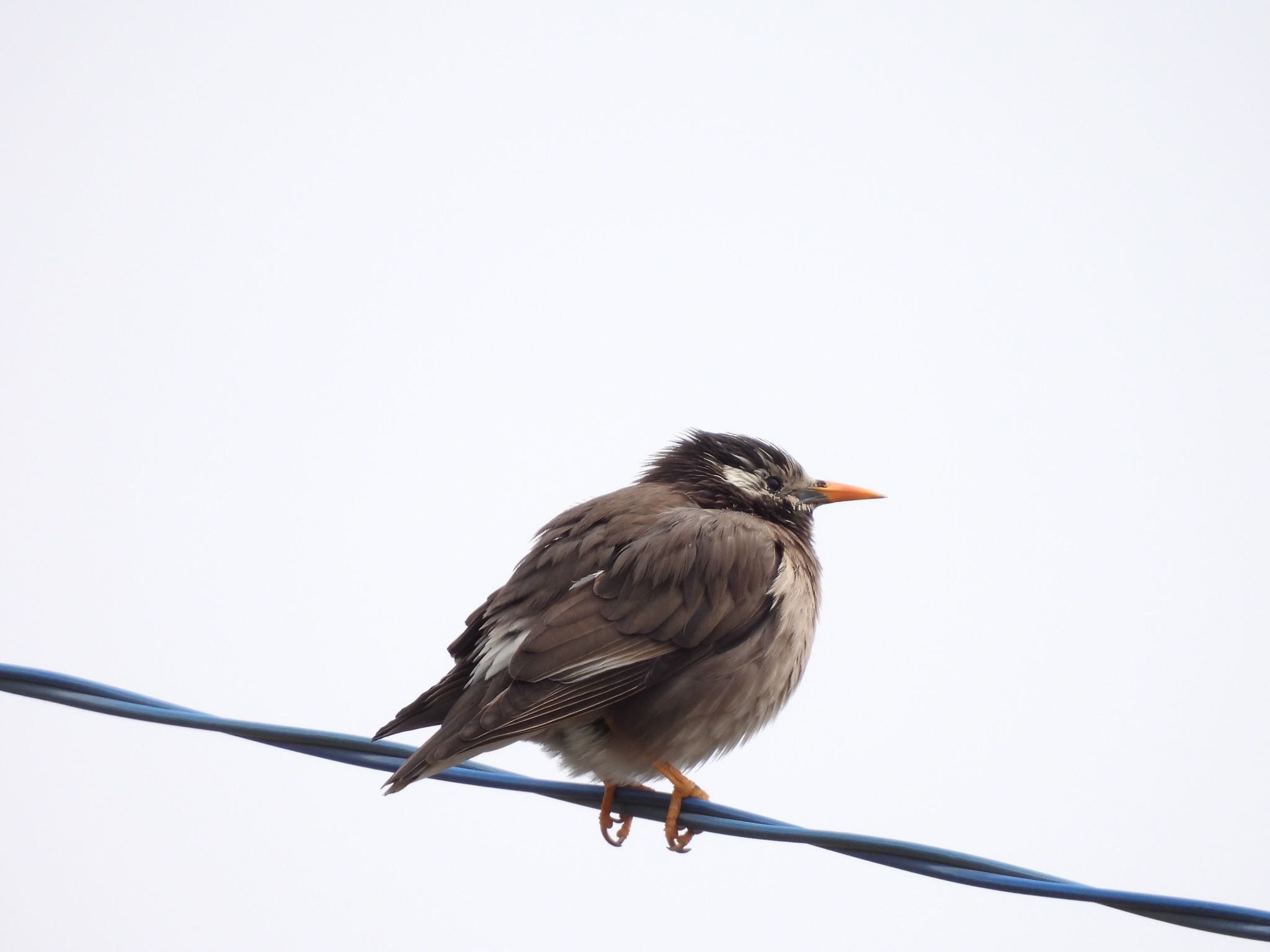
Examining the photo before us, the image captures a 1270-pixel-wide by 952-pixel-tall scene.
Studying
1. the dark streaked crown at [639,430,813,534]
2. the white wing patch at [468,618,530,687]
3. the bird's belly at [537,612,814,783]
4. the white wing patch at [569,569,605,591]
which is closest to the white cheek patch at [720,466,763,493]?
the dark streaked crown at [639,430,813,534]

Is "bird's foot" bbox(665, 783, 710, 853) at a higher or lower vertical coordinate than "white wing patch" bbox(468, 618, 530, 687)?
lower

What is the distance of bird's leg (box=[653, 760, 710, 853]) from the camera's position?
5113 mm

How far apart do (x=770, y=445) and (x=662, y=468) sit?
0.61m

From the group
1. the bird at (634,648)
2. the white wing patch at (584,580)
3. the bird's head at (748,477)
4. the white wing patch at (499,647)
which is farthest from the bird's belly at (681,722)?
the bird's head at (748,477)

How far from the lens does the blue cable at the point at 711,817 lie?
10.6 feet

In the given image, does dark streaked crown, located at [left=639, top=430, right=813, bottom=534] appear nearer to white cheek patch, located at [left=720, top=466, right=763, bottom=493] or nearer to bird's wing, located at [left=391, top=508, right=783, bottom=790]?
white cheek patch, located at [left=720, top=466, right=763, bottom=493]

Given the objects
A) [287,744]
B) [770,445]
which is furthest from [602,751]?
[770,445]

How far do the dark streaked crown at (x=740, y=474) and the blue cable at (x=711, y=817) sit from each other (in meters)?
1.96

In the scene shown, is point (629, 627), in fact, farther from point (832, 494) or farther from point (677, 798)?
point (832, 494)

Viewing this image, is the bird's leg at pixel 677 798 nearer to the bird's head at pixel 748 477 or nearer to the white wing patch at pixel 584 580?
the white wing patch at pixel 584 580

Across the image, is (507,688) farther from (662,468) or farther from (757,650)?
(662,468)

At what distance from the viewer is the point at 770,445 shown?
700 centimetres

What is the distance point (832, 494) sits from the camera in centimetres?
705

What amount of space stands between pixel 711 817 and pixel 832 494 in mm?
2729
